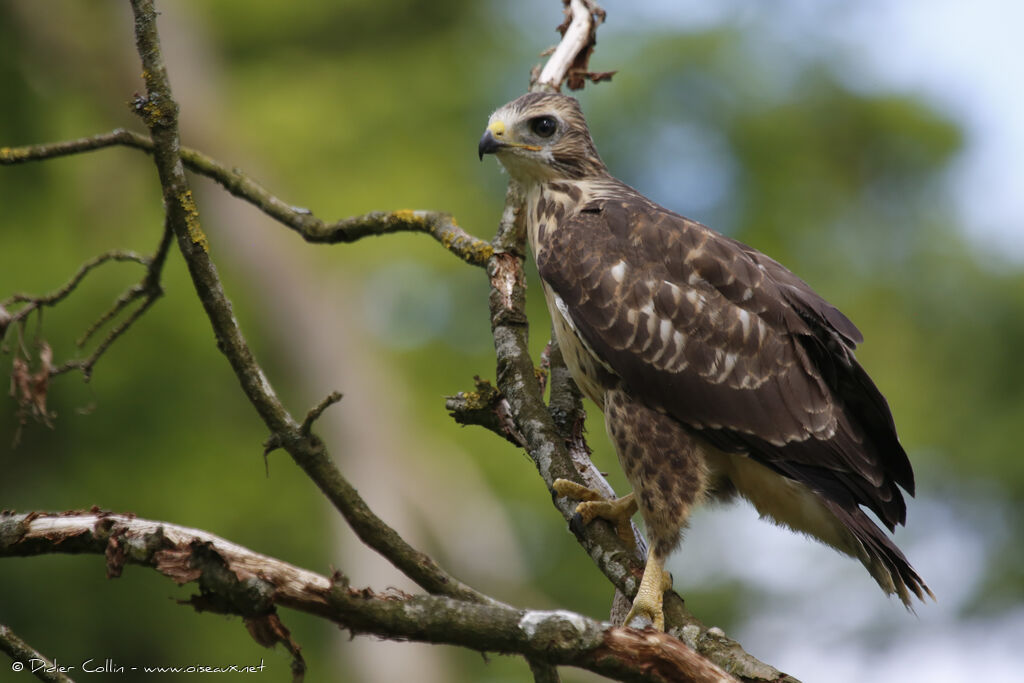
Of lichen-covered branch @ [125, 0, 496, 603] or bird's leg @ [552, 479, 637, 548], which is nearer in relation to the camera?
lichen-covered branch @ [125, 0, 496, 603]

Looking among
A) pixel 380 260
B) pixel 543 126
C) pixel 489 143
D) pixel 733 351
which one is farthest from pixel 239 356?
pixel 380 260

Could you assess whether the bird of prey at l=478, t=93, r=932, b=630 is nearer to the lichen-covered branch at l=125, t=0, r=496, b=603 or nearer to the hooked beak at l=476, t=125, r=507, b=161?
the hooked beak at l=476, t=125, r=507, b=161

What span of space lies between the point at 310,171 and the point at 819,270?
245 inches

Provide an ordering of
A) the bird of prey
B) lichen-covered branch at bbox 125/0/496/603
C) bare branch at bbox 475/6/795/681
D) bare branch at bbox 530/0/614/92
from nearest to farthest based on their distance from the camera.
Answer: lichen-covered branch at bbox 125/0/496/603
bare branch at bbox 475/6/795/681
the bird of prey
bare branch at bbox 530/0/614/92

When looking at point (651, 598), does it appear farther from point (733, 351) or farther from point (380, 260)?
point (380, 260)

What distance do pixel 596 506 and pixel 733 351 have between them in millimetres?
926

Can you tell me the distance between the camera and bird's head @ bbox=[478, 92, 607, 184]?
4914 millimetres

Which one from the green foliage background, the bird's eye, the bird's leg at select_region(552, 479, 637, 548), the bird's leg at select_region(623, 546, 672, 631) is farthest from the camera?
the green foliage background

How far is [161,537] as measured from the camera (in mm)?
2580

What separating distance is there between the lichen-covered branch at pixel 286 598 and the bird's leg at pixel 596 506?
117 centimetres

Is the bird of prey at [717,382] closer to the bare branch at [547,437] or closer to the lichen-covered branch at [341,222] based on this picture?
the bare branch at [547,437]

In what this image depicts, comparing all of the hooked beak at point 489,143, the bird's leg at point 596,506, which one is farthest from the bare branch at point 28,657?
the hooked beak at point 489,143

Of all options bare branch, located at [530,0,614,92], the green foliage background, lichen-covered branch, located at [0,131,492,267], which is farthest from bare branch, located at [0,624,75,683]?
the green foliage background

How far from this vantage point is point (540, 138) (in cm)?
499
